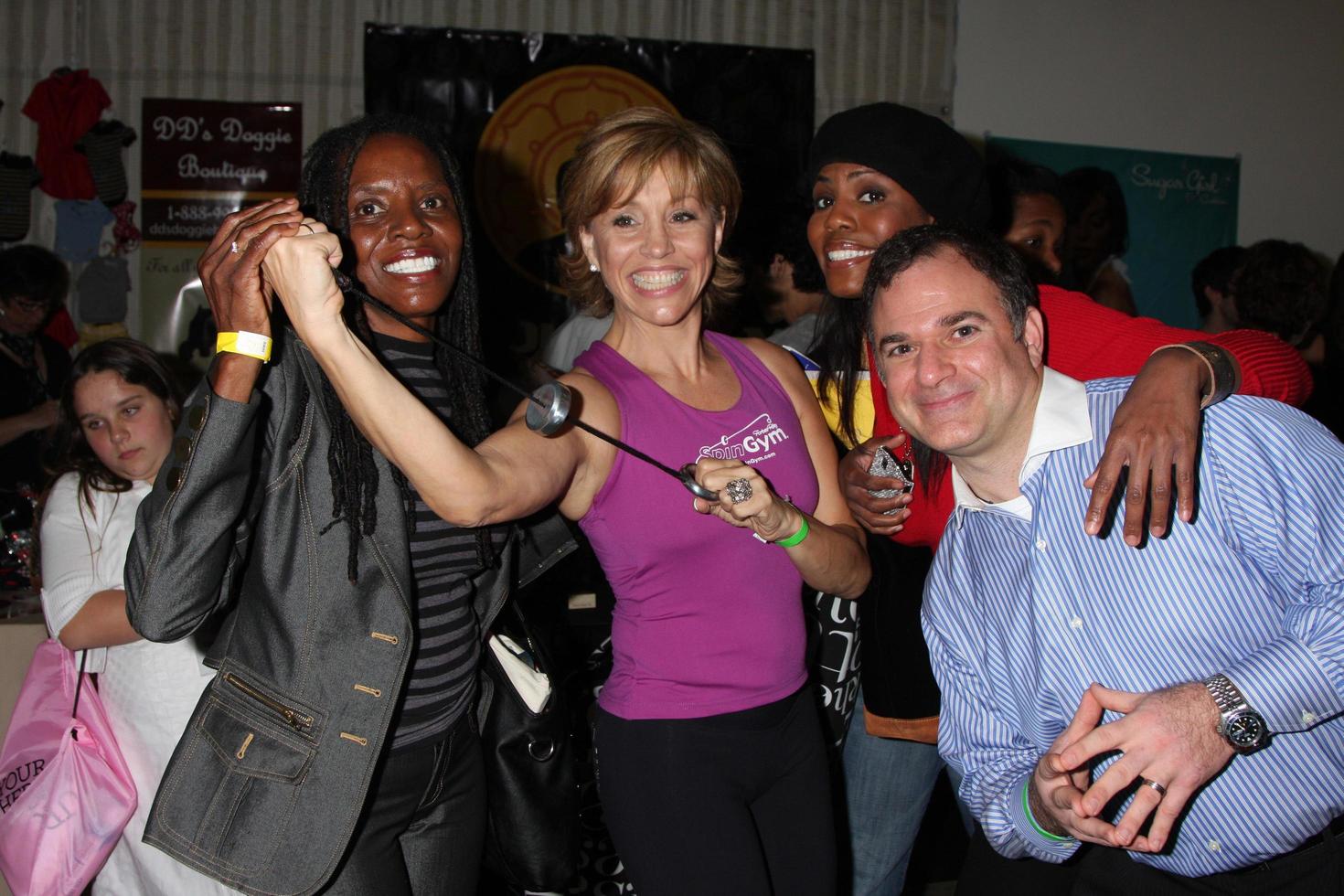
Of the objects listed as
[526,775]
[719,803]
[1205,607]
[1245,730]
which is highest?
[1205,607]

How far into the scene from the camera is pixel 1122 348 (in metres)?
1.83

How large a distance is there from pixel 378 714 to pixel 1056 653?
1052 millimetres

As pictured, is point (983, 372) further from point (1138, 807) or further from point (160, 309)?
point (160, 309)

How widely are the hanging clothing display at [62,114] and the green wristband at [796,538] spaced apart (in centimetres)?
531

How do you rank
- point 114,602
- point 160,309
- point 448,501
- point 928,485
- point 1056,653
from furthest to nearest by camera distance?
point 160,309 < point 114,602 < point 928,485 < point 1056,653 < point 448,501

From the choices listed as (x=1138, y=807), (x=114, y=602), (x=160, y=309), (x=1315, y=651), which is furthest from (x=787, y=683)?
(x=160, y=309)

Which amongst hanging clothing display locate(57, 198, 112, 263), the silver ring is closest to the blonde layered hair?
the silver ring

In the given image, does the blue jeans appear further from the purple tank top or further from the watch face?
the watch face

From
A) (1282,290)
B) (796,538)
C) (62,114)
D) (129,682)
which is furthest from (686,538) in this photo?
(62,114)

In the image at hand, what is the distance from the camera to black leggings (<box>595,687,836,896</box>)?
1.69m

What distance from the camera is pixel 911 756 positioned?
240cm

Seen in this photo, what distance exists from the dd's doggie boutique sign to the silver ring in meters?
4.81

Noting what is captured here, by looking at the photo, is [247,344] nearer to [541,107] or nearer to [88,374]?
[88,374]

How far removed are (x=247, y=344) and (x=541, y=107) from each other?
15.1 feet
